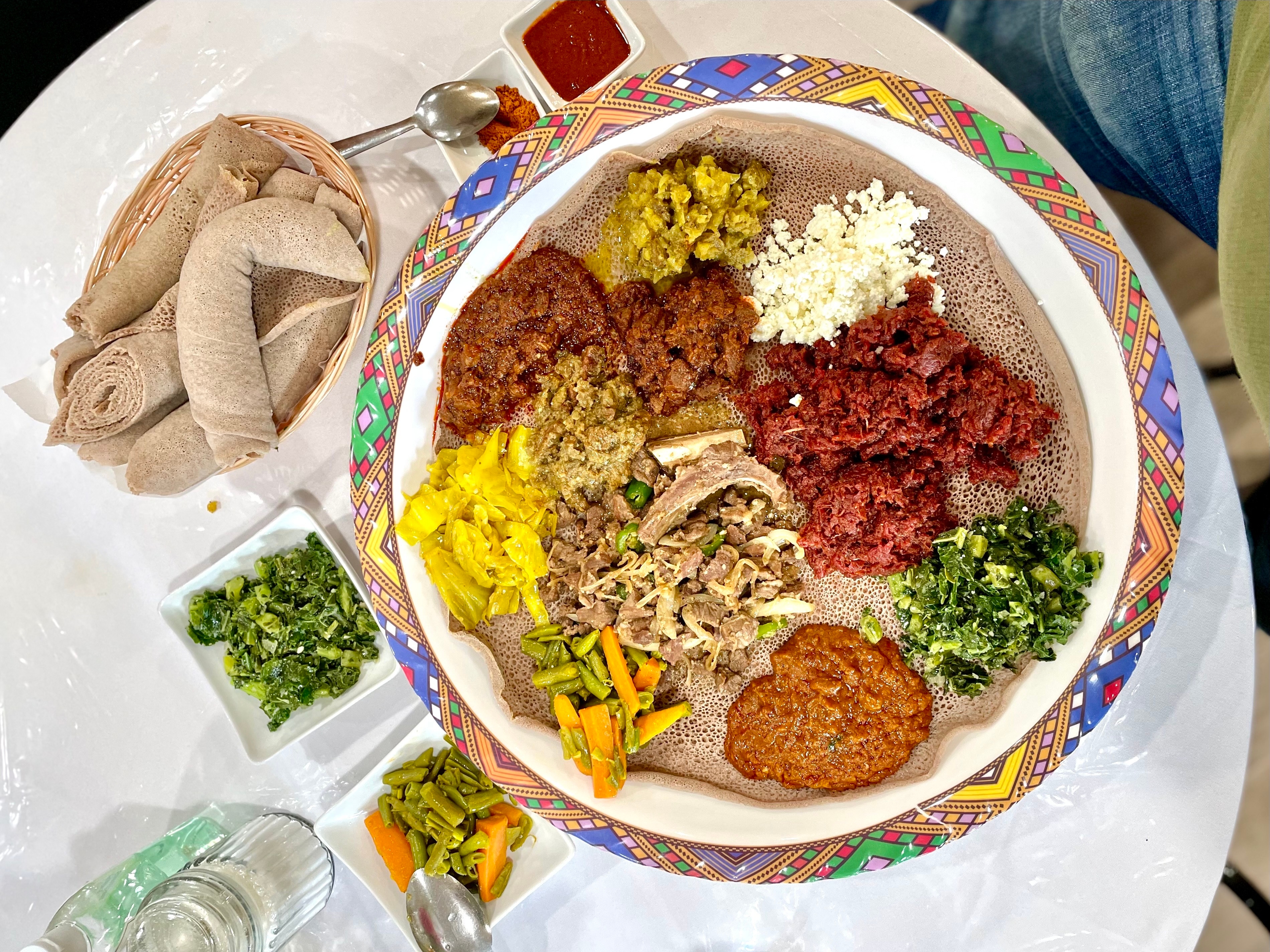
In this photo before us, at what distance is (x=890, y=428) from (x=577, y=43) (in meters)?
1.52

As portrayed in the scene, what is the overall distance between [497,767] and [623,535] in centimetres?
84

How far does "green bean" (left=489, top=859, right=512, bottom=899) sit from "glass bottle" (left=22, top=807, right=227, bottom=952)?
1.00m

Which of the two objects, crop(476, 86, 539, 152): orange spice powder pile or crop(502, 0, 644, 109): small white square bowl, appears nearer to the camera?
crop(502, 0, 644, 109): small white square bowl

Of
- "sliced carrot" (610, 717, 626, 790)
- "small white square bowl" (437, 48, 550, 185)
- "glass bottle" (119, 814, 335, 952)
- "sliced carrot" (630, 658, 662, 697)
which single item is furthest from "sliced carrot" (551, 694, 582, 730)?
"small white square bowl" (437, 48, 550, 185)

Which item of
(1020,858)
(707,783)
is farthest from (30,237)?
(1020,858)

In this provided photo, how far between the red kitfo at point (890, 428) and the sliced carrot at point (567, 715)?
0.90 m

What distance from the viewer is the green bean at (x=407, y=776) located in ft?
8.07

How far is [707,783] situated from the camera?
8.00 feet

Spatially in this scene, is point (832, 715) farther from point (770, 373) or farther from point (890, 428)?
point (770, 373)

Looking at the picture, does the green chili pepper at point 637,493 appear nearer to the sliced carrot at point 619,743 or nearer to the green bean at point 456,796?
the sliced carrot at point 619,743

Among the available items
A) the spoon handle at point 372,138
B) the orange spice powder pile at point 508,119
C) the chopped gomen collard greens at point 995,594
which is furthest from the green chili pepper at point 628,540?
the spoon handle at point 372,138

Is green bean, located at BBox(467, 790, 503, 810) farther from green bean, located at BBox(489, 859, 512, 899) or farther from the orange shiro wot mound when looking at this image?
the orange shiro wot mound

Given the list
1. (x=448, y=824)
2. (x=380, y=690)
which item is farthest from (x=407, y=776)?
(x=380, y=690)

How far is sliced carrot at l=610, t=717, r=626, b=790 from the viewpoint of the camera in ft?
7.74
